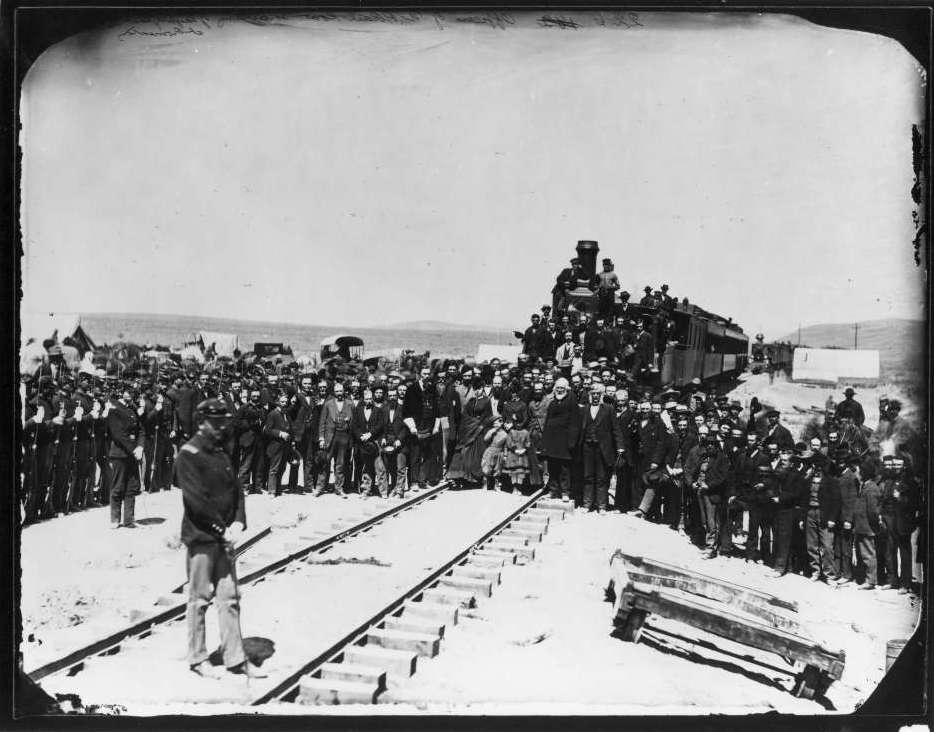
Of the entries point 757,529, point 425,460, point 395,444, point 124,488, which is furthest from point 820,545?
point 124,488

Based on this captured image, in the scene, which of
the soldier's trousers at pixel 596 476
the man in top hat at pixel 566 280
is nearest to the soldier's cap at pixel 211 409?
the man in top hat at pixel 566 280

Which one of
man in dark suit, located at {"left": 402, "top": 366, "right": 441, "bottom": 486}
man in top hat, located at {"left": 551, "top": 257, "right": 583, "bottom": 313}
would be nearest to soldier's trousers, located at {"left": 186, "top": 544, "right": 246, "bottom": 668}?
man in dark suit, located at {"left": 402, "top": 366, "right": 441, "bottom": 486}

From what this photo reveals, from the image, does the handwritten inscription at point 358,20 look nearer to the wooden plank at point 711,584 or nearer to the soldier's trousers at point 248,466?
the soldier's trousers at point 248,466

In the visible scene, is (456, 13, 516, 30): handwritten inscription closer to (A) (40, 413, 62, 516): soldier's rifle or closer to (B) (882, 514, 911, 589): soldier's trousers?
(A) (40, 413, 62, 516): soldier's rifle

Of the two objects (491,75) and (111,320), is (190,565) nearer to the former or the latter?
(111,320)

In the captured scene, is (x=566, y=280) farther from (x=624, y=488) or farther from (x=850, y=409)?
(x=850, y=409)
